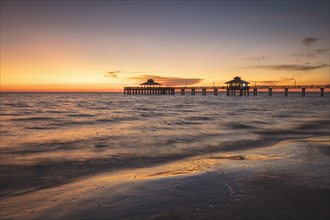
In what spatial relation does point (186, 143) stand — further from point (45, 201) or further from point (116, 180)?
point (45, 201)

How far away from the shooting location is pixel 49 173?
657 centimetres

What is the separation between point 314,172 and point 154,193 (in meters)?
3.44

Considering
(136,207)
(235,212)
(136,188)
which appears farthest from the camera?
(136,188)

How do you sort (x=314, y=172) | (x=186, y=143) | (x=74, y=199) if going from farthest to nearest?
(x=186, y=143)
(x=314, y=172)
(x=74, y=199)

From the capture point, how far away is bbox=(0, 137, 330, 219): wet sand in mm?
3602

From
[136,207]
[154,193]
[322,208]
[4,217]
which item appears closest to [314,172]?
[322,208]

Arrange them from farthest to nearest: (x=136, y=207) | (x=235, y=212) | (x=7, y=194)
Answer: (x=7, y=194)
(x=136, y=207)
(x=235, y=212)

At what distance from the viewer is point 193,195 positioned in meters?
4.27

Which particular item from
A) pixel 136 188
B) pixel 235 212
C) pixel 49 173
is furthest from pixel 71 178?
pixel 235 212

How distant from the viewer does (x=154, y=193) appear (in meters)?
4.43

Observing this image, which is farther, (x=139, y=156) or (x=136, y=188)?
(x=139, y=156)

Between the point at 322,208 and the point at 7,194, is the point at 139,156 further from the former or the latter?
the point at 322,208

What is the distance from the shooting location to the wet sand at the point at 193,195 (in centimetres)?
360

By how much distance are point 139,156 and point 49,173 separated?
2855 millimetres
